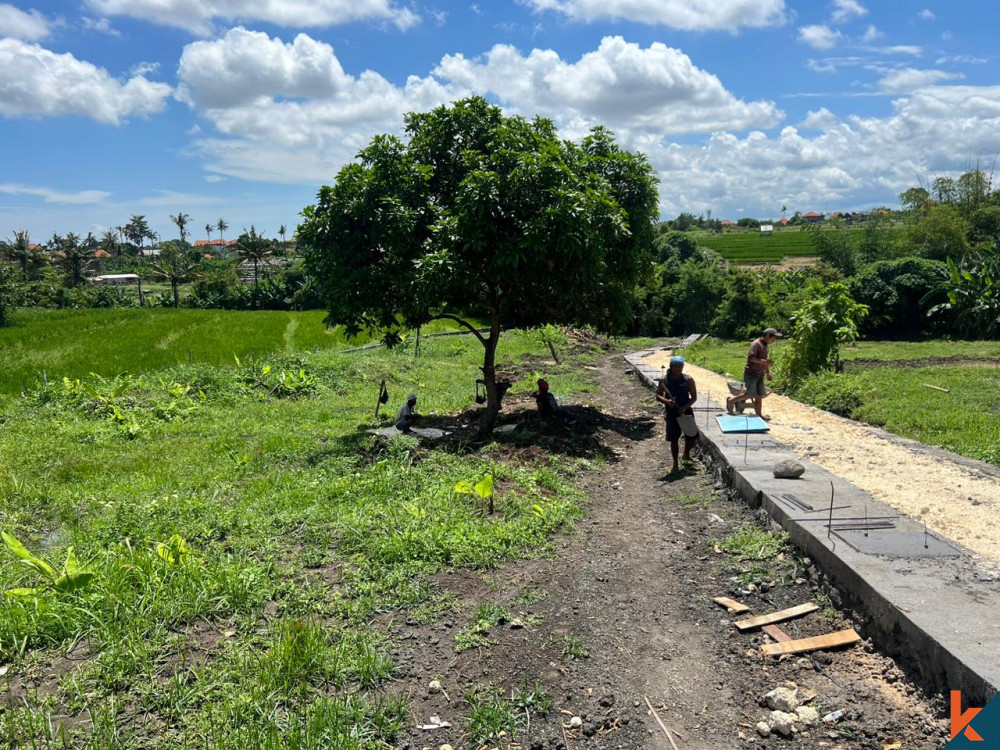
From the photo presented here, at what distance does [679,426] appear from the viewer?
805 cm

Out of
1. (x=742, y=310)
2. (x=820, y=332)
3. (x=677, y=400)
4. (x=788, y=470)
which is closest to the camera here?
(x=788, y=470)

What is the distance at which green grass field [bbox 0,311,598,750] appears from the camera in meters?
3.41

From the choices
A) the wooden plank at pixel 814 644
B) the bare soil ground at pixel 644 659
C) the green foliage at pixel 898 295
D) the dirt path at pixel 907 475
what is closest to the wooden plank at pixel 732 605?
the bare soil ground at pixel 644 659

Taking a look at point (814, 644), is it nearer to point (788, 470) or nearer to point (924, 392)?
point (788, 470)

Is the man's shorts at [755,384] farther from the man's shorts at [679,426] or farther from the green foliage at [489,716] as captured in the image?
the green foliage at [489,716]

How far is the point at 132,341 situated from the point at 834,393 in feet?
71.4

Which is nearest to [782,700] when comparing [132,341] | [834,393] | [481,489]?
[481,489]

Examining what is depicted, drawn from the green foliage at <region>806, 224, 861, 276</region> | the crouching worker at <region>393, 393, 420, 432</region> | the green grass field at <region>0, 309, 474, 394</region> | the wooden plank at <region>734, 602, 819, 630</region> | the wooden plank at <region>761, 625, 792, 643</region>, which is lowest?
the wooden plank at <region>761, 625, 792, 643</region>

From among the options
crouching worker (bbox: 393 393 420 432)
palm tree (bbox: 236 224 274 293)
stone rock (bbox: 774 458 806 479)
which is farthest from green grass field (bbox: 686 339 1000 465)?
palm tree (bbox: 236 224 274 293)

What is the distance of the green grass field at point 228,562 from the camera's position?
3.41 meters

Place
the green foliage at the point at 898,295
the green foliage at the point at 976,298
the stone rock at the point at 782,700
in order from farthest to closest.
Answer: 1. the green foliage at the point at 898,295
2. the green foliage at the point at 976,298
3. the stone rock at the point at 782,700

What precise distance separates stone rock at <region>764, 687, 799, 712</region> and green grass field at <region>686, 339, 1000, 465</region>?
5.49 m

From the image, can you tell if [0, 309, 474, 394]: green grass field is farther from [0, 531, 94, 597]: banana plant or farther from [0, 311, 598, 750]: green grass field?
[0, 531, 94, 597]: banana plant

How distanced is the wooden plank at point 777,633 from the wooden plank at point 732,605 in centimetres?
25
